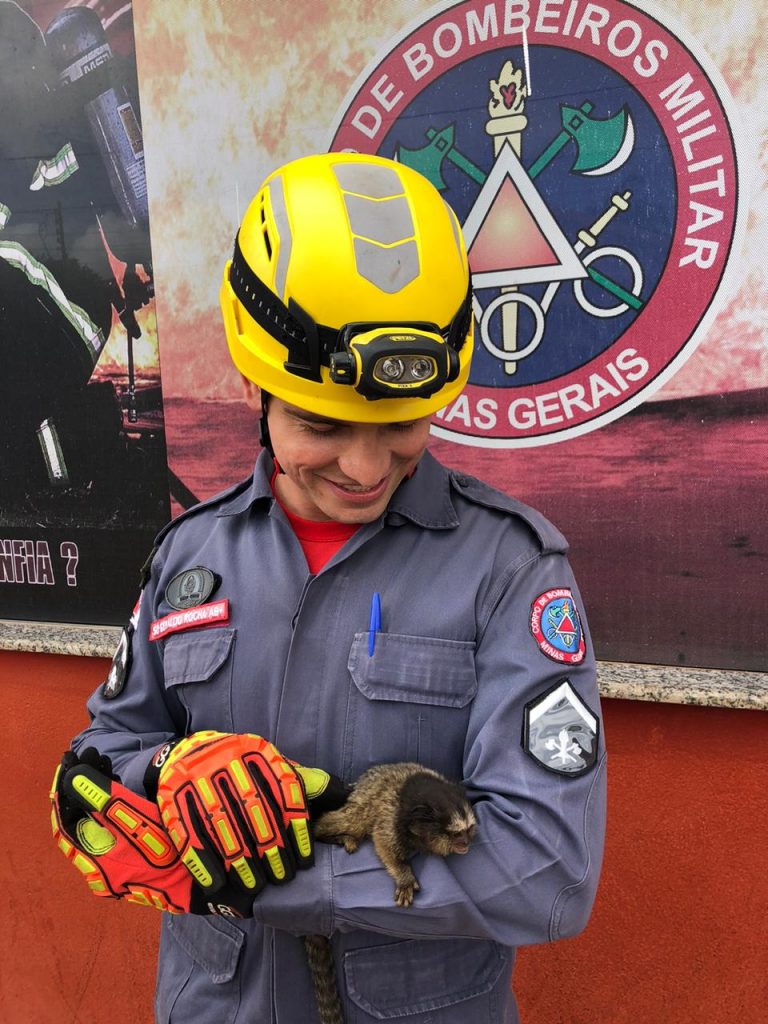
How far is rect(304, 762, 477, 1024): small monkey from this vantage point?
1260 mm

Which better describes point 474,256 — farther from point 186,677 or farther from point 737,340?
point 186,677

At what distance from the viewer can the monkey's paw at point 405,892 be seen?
49.5 inches

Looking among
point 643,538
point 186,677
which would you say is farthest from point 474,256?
point 186,677

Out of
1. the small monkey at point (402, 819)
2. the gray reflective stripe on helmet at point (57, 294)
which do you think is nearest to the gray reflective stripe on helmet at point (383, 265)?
the small monkey at point (402, 819)

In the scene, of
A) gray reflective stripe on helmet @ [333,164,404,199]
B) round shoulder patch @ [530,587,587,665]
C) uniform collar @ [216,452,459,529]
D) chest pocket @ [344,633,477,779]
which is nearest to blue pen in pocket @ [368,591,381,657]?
chest pocket @ [344,633,477,779]

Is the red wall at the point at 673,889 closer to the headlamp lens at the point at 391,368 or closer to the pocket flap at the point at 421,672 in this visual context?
the pocket flap at the point at 421,672

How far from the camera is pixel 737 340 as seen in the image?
7.31 feet

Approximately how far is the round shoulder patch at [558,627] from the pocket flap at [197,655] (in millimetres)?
567

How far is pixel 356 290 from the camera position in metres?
1.26

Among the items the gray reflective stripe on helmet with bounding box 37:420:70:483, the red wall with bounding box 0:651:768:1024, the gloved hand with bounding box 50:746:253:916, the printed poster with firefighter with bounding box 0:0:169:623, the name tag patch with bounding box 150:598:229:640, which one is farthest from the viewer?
the gray reflective stripe on helmet with bounding box 37:420:70:483

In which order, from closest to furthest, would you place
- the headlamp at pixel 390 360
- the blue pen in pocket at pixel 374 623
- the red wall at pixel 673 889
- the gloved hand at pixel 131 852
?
the headlamp at pixel 390 360
the gloved hand at pixel 131 852
the blue pen in pocket at pixel 374 623
the red wall at pixel 673 889

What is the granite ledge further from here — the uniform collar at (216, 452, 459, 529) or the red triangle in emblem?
the red triangle in emblem

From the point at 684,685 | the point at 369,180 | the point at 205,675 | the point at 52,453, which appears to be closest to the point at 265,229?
the point at 369,180

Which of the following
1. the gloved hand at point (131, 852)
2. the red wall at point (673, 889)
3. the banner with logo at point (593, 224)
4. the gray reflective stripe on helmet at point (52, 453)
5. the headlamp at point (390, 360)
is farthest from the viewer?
the gray reflective stripe on helmet at point (52, 453)
